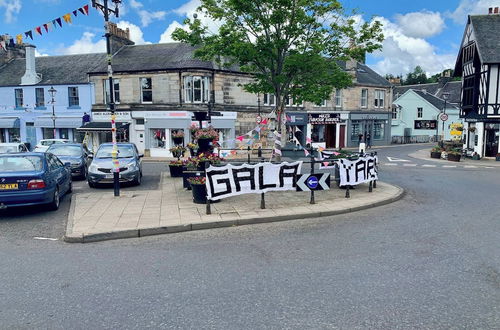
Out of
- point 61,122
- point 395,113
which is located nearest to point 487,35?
point 395,113

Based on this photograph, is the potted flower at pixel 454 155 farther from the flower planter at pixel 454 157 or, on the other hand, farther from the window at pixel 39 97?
the window at pixel 39 97

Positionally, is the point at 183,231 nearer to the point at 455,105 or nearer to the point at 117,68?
the point at 117,68

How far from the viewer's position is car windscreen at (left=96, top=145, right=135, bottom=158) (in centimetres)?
1520

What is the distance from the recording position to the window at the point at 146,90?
30.4 meters

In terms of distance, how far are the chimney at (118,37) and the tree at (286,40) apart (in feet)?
66.5

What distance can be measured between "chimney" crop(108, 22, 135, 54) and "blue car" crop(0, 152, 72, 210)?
24.3m

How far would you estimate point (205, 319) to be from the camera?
4.44m

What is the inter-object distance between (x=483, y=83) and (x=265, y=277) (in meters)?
30.5

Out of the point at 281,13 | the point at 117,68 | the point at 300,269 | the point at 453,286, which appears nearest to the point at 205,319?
the point at 300,269

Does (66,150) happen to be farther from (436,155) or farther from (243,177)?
(436,155)

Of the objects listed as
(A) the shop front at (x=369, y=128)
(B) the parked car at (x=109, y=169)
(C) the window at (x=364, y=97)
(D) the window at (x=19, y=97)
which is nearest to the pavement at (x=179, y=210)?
(B) the parked car at (x=109, y=169)

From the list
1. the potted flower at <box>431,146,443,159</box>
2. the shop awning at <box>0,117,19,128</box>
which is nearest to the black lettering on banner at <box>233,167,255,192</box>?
the potted flower at <box>431,146,443,159</box>

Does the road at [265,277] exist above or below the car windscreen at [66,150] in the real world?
below

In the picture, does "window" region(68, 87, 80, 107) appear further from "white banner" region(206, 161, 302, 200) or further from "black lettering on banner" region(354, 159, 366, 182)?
"black lettering on banner" region(354, 159, 366, 182)
